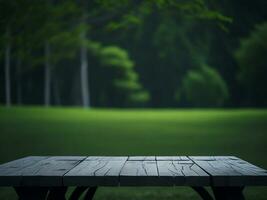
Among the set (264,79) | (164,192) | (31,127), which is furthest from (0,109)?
(164,192)

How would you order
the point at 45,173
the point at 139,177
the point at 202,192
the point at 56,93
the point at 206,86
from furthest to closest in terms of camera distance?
the point at 56,93, the point at 206,86, the point at 202,192, the point at 45,173, the point at 139,177

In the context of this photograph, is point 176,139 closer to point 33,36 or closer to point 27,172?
point 33,36

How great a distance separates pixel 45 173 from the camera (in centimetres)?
351

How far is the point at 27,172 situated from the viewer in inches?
140

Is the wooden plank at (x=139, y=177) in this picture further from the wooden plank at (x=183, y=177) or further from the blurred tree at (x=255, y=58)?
the blurred tree at (x=255, y=58)

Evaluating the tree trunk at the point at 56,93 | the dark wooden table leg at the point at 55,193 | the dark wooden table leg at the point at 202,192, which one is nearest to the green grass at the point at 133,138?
the dark wooden table leg at the point at 55,193

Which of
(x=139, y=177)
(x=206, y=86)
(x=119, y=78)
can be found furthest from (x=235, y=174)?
(x=119, y=78)

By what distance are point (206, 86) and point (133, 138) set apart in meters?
23.0

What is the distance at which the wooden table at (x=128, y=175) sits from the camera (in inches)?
133

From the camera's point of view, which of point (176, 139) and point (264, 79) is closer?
point (176, 139)

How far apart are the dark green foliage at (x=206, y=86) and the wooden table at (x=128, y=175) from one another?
31955 millimetres

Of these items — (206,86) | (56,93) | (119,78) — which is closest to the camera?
(206,86)

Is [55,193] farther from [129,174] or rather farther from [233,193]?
[233,193]

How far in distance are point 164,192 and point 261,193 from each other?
4.68 feet
